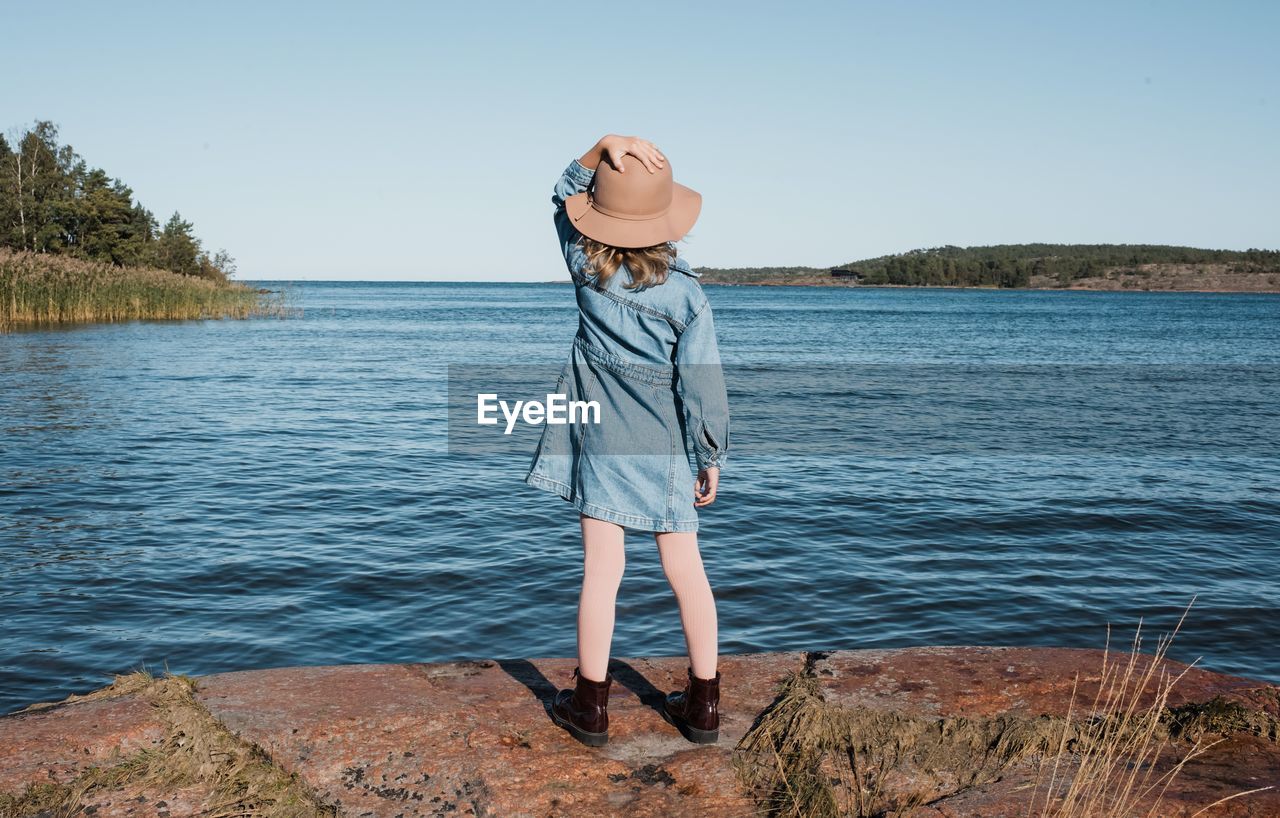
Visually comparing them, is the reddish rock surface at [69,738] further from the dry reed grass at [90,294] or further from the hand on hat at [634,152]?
the dry reed grass at [90,294]

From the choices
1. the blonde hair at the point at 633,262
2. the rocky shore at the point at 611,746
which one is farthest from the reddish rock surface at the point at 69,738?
the blonde hair at the point at 633,262

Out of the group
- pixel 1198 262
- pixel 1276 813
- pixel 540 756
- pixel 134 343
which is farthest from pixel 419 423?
pixel 1198 262

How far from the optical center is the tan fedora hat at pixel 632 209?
11.0ft

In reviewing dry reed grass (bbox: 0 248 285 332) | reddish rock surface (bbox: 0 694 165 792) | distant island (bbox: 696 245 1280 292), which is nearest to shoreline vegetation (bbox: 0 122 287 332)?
dry reed grass (bbox: 0 248 285 332)

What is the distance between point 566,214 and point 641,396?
74 cm

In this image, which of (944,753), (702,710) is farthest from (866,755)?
(702,710)

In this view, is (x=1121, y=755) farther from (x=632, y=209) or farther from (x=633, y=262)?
(x=632, y=209)

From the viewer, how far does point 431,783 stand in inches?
132

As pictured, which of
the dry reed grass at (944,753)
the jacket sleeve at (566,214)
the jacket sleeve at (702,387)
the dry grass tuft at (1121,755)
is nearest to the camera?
the dry grass tuft at (1121,755)

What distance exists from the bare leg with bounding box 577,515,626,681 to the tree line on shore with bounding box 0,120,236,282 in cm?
6160

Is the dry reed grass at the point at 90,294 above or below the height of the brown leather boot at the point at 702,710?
above

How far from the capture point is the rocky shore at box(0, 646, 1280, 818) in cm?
323

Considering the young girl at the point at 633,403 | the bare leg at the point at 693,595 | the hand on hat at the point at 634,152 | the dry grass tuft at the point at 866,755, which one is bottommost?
the dry grass tuft at the point at 866,755

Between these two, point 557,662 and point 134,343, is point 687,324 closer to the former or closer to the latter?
point 557,662
